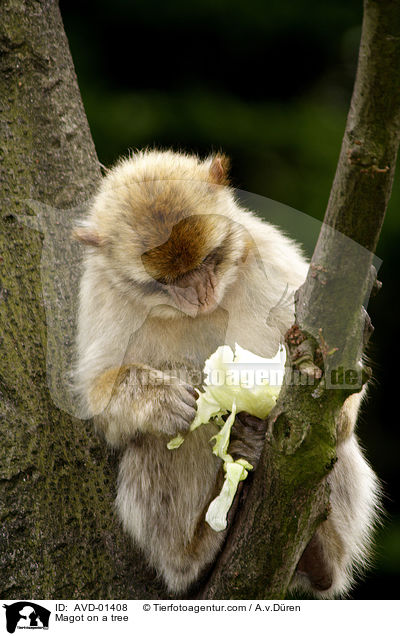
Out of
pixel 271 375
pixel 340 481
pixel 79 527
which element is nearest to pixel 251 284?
pixel 271 375

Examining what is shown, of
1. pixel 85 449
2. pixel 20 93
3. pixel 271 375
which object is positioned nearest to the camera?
pixel 271 375

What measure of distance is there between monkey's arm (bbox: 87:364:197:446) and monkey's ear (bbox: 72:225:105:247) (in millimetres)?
481

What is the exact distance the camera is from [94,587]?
240cm

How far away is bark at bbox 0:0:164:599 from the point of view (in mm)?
2354

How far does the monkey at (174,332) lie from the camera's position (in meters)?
2.63

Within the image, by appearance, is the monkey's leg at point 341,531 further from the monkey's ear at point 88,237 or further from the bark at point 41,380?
the monkey's ear at point 88,237

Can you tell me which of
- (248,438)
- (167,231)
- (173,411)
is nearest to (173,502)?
(173,411)

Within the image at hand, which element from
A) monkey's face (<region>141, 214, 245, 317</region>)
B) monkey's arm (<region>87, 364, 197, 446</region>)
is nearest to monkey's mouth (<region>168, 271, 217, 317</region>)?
monkey's face (<region>141, 214, 245, 317</region>)

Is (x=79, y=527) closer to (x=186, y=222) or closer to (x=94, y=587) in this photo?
(x=94, y=587)

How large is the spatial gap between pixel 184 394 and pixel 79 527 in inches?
22.6

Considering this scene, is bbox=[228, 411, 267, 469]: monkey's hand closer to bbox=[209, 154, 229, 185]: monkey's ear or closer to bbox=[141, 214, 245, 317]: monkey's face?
bbox=[141, 214, 245, 317]: monkey's face
